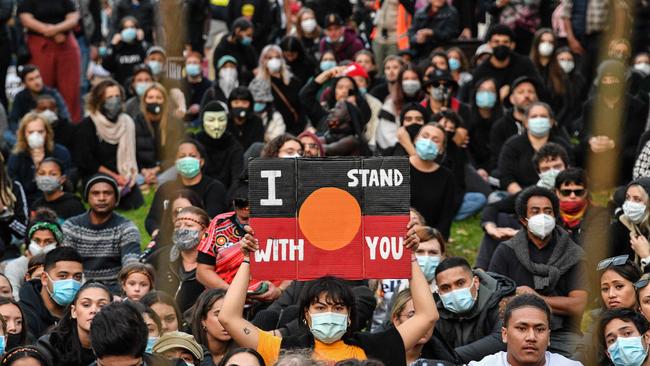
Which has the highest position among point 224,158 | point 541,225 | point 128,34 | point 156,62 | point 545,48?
point 128,34

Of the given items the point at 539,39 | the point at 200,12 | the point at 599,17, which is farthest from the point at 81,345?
the point at 200,12

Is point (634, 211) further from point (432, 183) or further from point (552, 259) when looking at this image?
point (432, 183)

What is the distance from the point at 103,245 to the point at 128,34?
9.16 metres

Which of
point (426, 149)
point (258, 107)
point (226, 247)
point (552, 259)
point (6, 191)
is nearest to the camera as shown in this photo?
point (226, 247)

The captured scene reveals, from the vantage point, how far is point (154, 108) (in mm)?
16719

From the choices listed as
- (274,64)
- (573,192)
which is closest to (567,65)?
(274,64)

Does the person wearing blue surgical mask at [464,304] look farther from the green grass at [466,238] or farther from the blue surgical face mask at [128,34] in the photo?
the blue surgical face mask at [128,34]

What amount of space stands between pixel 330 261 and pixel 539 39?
11.1m

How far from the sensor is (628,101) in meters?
15.5

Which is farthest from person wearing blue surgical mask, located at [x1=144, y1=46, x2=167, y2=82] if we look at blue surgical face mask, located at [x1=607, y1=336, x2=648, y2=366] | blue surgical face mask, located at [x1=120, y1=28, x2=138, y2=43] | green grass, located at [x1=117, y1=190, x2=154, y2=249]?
blue surgical face mask, located at [x1=607, y1=336, x2=648, y2=366]

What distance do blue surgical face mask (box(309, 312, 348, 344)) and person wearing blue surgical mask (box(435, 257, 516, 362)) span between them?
2103mm

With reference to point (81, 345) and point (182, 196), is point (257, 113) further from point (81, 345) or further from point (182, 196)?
point (81, 345)

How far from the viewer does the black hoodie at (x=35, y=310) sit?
1031cm

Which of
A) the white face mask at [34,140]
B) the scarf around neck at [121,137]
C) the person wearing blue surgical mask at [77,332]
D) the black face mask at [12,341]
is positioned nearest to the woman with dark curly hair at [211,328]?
the person wearing blue surgical mask at [77,332]
